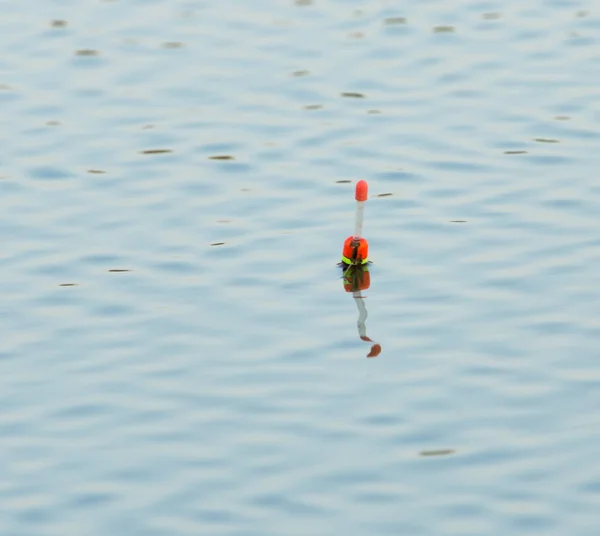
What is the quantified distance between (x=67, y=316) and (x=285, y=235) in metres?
2.50

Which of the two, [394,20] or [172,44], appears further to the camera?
[394,20]

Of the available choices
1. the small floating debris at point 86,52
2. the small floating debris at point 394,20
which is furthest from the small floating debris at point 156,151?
the small floating debris at point 394,20

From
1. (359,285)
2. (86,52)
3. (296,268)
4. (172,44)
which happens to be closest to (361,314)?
(359,285)

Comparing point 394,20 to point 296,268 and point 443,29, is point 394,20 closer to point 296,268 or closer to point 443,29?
point 443,29

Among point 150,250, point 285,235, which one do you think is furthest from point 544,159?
A: point 150,250

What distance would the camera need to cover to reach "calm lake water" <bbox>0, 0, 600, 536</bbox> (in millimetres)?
9844

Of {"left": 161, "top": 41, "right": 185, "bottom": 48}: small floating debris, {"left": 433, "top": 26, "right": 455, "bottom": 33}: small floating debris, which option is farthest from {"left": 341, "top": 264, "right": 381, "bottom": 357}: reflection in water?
{"left": 433, "top": 26, "right": 455, "bottom": 33}: small floating debris

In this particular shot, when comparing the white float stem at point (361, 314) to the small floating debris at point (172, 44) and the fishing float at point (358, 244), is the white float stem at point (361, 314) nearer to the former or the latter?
the fishing float at point (358, 244)

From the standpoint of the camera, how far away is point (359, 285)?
12.8 metres

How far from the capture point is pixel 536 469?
9.92m

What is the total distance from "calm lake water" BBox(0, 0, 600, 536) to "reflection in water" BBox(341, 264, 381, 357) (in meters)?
0.08

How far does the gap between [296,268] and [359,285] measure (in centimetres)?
65

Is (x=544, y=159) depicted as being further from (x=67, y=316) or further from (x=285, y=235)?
(x=67, y=316)

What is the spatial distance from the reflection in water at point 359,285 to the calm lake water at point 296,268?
8 centimetres
